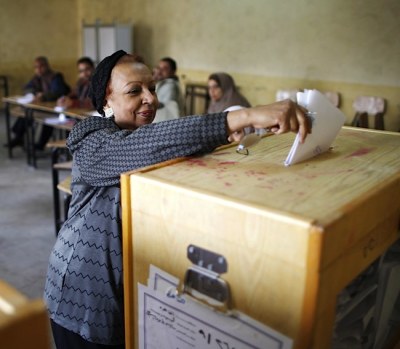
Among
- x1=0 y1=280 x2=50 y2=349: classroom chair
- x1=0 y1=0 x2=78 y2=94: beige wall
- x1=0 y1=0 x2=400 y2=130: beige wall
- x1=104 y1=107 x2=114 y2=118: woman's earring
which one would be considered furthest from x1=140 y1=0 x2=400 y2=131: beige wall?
x1=0 y1=280 x2=50 y2=349: classroom chair

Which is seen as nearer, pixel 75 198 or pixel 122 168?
pixel 122 168

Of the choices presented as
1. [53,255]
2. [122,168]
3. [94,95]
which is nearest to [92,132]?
A: [122,168]

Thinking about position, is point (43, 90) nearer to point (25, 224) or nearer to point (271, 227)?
point (25, 224)

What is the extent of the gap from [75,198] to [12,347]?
79 cm

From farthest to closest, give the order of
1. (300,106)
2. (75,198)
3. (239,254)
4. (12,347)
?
1. (75,198)
2. (300,106)
3. (239,254)
4. (12,347)

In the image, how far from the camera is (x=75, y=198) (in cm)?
120

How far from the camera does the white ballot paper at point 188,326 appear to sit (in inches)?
28.7

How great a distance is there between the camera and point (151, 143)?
96cm

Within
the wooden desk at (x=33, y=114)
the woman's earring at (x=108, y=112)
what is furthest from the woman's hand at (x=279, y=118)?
the wooden desk at (x=33, y=114)

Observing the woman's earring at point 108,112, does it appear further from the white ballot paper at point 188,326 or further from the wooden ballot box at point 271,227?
the white ballot paper at point 188,326

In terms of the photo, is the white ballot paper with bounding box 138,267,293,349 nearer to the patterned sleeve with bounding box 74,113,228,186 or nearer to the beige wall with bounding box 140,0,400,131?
the patterned sleeve with bounding box 74,113,228,186

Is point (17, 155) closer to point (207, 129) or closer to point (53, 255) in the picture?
point (53, 255)

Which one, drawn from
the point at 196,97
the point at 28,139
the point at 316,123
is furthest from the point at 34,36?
the point at 316,123

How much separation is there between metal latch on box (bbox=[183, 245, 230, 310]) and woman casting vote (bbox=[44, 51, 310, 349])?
0.27m
